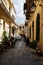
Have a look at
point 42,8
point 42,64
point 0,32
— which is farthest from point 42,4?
point 0,32

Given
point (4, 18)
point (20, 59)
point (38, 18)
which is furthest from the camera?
point (4, 18)

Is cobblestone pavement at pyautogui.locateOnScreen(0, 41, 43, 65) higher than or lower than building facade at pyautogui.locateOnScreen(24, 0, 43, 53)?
lower

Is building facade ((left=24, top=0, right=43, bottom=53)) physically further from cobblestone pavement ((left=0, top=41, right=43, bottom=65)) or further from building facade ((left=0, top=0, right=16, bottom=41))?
building facade ((left=0, top=0, right=16, bottom=41))

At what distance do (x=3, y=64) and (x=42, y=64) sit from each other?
2.18m

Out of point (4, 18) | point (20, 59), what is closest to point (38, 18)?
point (4, 18)

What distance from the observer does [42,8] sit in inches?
784

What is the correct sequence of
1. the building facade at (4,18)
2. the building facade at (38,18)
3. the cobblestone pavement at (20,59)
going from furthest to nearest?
the building facade at (4,18) < the building facade at (38,18) < the cobblestone pavement at (20,59)

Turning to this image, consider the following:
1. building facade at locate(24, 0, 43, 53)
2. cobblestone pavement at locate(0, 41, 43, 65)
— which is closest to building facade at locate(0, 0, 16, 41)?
building facade at locate(24, 0, 43, 53)

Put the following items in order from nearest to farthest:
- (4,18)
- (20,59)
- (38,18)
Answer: (20,59)
(38,18)
(4,18)

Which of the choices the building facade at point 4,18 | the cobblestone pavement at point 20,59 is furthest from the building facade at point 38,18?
the building facade at point 4,18

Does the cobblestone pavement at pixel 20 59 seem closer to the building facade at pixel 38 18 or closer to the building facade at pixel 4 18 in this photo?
the building facade at pixel 38 18

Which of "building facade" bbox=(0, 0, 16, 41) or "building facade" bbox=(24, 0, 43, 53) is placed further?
"building facade" bbox=(0, 0, 16, 41)

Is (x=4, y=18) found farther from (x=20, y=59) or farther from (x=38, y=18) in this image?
(x=20, y=59)

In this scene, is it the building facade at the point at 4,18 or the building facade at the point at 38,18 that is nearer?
the building facade at the point at 38,18
